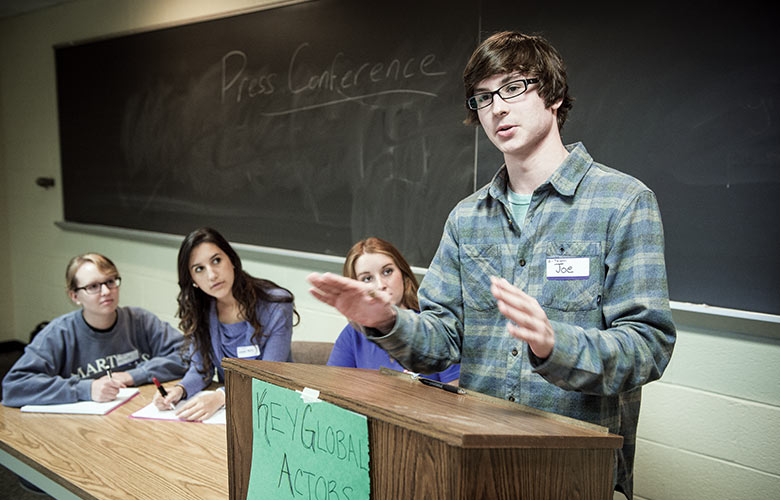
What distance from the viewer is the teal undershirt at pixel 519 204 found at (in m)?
1.19

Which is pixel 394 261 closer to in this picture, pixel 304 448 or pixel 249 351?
pixel 249 351

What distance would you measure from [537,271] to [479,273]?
119 millimetres

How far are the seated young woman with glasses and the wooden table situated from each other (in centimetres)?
15

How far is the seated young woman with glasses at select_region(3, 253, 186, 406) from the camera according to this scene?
7.16ft

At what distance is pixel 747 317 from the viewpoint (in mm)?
1948

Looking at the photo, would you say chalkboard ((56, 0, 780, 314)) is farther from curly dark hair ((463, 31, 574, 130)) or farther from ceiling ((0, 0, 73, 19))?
curly dark hair ((463, 31, 574, 130))

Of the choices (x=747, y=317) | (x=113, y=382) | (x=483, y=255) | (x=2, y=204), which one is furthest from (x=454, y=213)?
(x=2, y=204)

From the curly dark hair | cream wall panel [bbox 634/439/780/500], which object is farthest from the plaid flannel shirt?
cream wall panel [bbox 634/439/780/500]

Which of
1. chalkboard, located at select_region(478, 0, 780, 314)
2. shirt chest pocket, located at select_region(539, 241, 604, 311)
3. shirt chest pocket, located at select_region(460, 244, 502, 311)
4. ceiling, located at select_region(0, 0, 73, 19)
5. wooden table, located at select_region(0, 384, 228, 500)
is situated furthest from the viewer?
ceiling, located at select_region(0, 0, 73, 19)

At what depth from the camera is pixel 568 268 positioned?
109cm

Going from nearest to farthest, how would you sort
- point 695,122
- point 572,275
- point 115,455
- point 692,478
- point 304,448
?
point 304,448 < point 572,275 < point 115,455 < point 695,122 < point 692,478

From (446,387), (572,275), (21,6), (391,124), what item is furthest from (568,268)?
(21,6)

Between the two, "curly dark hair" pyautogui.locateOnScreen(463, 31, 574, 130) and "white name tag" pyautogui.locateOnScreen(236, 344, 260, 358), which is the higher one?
"curly dark hair" pyautogui.locateOnScreen(463, 31, 574, 130)

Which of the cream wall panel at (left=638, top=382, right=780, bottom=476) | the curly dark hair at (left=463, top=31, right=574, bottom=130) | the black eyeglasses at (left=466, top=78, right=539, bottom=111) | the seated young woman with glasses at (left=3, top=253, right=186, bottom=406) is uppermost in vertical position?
the curly dark hair at (left=463, top=31, right=574, bottom=130)
